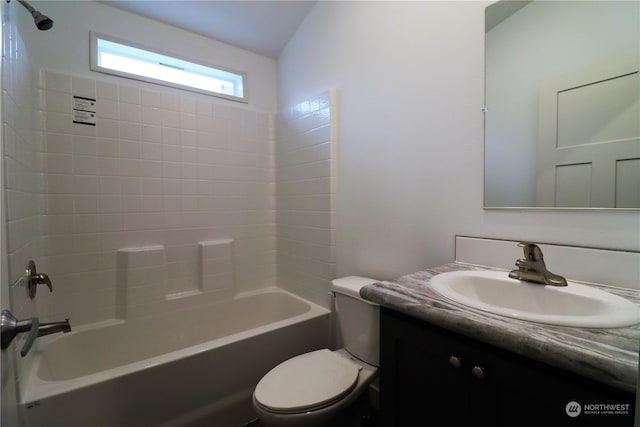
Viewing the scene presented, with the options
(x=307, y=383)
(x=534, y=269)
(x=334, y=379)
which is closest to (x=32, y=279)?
(x=307, y=383)

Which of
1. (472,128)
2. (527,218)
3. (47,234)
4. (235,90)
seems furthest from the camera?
(235,90)

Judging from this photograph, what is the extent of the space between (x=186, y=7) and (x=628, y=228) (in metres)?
2.47

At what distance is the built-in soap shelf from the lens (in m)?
1.70

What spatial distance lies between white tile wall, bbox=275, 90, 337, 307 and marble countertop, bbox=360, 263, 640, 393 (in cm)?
107

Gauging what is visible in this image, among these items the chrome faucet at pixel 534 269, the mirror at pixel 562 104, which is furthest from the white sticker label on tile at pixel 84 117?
the chrome faucet at pixel 534 269

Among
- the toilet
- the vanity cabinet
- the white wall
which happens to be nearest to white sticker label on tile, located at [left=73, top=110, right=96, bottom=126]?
the white wall

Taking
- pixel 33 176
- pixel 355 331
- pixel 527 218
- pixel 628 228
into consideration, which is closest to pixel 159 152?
pixel 33 176

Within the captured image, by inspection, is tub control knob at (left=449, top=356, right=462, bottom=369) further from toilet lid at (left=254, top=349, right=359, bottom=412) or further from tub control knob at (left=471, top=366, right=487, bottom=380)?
toilet lid at (left=254, top=349, right=359, bottom=412)

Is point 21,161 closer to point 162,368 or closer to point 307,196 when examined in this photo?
point 162,368

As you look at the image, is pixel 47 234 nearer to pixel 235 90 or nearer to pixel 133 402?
pixel 133 402

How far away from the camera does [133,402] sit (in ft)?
3.77

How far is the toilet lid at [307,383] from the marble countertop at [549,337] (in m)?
0.52

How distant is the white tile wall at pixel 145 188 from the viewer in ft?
5.09

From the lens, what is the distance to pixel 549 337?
0.53m
